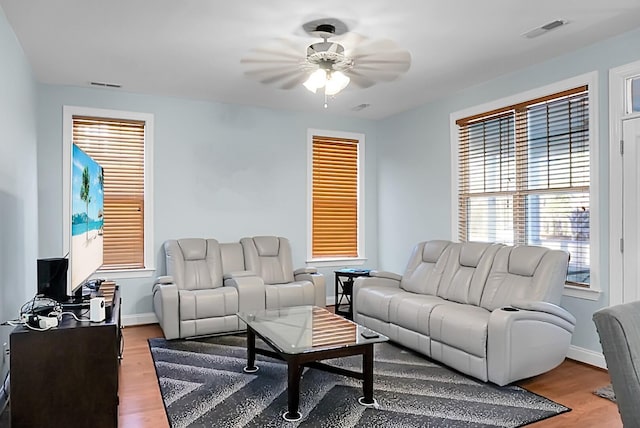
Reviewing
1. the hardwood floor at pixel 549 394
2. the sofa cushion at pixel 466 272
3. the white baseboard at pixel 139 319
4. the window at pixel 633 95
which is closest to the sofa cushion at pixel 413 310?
the sofa cushion at pixel 466 272

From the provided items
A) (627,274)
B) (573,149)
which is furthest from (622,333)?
(573,149)

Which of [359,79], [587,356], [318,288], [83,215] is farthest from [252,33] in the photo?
[587,356]

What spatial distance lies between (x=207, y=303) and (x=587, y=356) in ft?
11.1

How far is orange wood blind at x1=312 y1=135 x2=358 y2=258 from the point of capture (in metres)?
6.09

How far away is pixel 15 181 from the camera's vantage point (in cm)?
341

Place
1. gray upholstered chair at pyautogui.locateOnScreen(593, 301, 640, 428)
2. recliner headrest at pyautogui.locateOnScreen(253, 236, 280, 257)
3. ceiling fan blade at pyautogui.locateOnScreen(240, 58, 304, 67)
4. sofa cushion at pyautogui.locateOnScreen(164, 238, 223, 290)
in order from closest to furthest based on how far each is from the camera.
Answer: gray upholstered chair at pyautogui.locateOnScreen(593, 301, 640, 428)
ceiling fan blade at pyautogui.locateOnScreen(240, 58, 304, 67)
sofa cushion at pyautogui.locateOnScreen(164, 238, 223, 290)
recliner headrest at pyautogui.locateOnScreen(253, 236, 280, 257)

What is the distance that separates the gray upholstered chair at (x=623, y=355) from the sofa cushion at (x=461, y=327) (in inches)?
77.7

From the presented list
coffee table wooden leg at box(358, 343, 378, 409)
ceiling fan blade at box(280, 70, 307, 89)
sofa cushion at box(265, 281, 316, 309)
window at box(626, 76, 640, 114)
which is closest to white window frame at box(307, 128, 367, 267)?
sofa cushion at box(265, 281, 316, 309)

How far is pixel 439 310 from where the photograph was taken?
143 inches

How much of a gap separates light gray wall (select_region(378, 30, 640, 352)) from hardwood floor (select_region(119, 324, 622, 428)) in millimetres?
376

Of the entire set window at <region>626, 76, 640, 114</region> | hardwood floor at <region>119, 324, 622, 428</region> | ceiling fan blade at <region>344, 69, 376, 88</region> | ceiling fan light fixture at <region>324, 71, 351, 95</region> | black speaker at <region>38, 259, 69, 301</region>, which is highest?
ceiling fan blade at <region>344, 69, 376, 88</region>

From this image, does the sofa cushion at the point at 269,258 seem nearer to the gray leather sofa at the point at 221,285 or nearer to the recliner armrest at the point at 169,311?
the gray leather sofa at the point at 221,285

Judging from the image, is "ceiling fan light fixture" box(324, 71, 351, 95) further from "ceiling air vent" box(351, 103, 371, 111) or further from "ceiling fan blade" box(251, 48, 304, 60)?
"ceiling air vent" box(351, 103, 371, 111)

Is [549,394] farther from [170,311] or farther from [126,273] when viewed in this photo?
[126,273]
